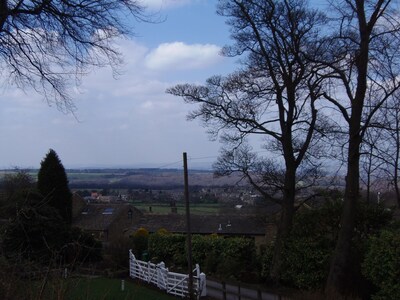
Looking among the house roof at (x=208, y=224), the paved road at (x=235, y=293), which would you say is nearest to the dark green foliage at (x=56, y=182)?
the house roof at (x=208, y=224)

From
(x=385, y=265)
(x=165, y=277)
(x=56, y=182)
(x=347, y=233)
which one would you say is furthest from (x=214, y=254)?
(x=56, y=182)

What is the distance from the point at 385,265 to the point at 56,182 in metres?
32.7

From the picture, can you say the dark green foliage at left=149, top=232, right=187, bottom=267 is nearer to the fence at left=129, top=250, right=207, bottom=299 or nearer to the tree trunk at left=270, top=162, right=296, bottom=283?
the fence at left=129, top=250, right=207, bottom=299

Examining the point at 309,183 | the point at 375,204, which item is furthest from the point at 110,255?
the point at 375,204

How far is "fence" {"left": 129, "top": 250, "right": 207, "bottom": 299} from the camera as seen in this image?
982 inches

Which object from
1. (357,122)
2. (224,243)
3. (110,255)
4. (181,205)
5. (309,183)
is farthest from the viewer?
(181,205)

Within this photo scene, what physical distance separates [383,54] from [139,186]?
104 ft

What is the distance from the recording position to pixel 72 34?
7.94 m

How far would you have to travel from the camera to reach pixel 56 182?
43.8 metres

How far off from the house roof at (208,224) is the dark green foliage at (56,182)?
13.1m

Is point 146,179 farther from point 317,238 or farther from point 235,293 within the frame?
point 235,293

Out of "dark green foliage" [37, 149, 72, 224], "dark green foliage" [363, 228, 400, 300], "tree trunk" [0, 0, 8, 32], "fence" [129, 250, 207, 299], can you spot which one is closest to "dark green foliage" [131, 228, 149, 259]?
"dark green foliage" [37, 149, 72, 224]

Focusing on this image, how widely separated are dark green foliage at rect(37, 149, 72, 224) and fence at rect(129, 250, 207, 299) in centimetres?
1203

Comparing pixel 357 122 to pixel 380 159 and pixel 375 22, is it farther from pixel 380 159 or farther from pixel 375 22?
pixel 375 22
